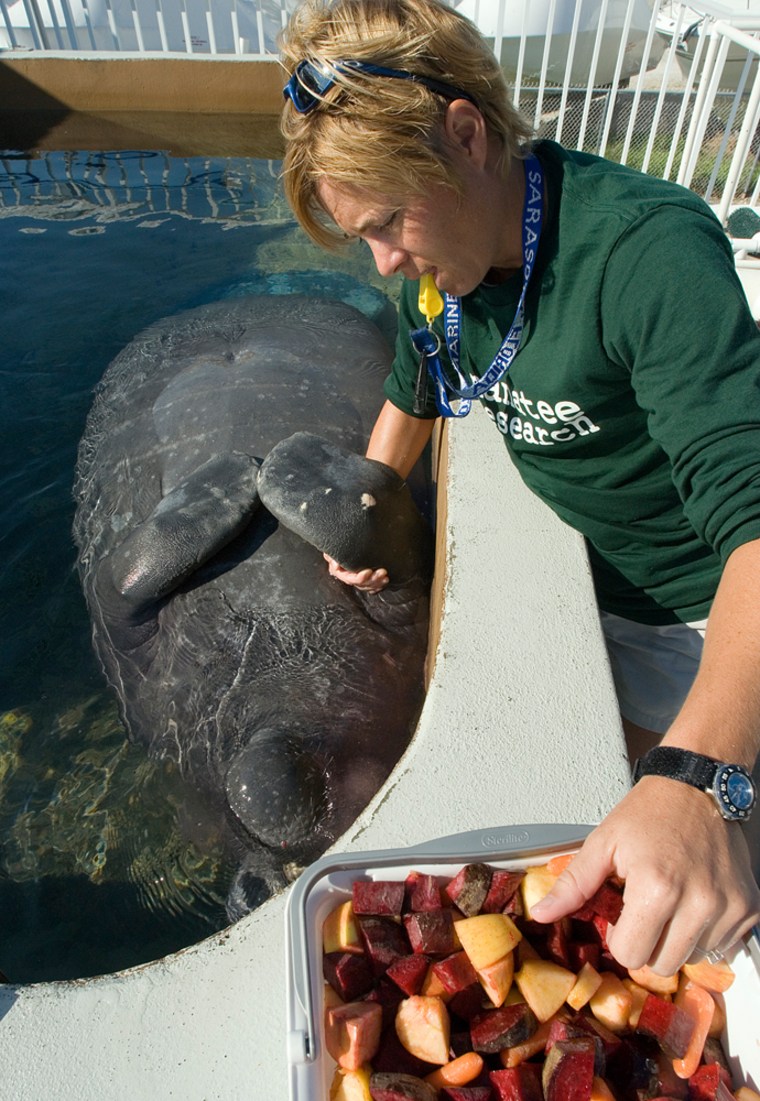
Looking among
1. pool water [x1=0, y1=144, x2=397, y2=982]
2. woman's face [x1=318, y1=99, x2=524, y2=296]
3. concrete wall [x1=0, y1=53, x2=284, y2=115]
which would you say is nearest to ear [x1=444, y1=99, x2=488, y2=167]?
woman's face [x1=318, y1=99, x2=524, y2=296]

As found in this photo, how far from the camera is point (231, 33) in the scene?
39.8ft

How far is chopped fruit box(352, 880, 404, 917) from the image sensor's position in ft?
5.05

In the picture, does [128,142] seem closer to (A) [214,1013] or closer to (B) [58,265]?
(B) [58,265]

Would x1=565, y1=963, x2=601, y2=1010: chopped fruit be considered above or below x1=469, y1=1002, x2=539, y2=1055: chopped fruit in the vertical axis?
above

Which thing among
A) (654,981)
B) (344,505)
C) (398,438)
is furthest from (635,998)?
(398,438)

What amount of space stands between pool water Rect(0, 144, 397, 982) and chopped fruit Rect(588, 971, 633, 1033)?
183 centimetres

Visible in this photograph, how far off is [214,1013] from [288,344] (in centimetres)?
400

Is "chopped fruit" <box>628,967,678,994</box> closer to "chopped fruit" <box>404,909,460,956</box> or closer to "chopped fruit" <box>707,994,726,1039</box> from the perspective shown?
"chopped fruit" <box>707,994,726,1039</box>

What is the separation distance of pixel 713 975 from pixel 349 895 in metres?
0.65

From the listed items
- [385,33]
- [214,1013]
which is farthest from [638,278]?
[214,1013]

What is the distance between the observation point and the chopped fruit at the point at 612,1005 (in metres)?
1.45

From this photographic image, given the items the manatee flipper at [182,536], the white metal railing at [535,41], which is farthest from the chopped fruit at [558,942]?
the white metal railing at [535,41]

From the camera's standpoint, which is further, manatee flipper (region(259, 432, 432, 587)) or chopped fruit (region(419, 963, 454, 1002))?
manatee flipper (region(259, 432, 432, 587))

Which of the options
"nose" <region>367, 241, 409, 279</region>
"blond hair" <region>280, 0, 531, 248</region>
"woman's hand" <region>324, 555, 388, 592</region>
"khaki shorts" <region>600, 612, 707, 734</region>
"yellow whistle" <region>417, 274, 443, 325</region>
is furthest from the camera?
"woman's hand" <region>324, 555, 388, 592</region>
